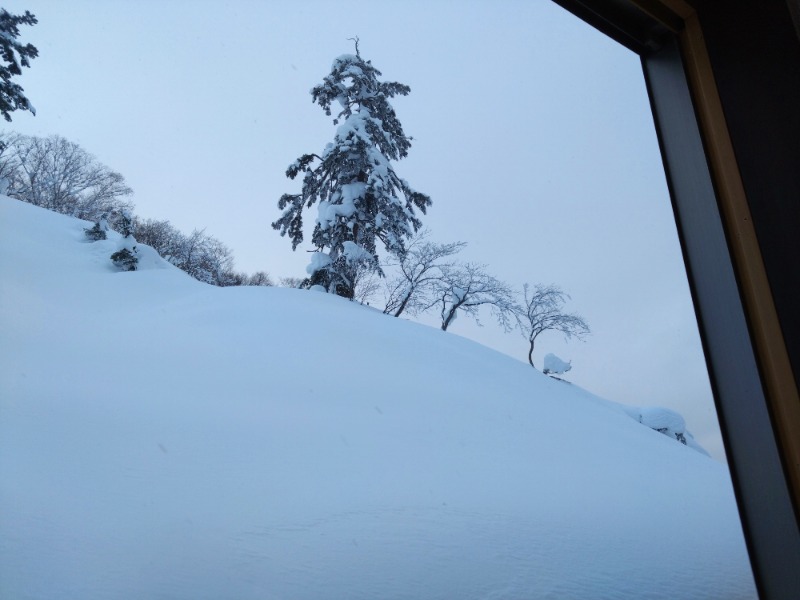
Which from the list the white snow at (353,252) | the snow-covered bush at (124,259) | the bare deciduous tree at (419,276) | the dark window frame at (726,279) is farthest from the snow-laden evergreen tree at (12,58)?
the bare deciduous tree at (419,276)

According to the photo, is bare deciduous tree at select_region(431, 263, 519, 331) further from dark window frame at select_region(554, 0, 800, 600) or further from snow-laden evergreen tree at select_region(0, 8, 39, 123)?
dark window frame at select_region(554, 0, 800, 600)

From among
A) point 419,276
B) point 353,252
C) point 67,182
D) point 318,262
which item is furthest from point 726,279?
point 67,182

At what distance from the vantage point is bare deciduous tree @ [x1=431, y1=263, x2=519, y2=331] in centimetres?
1112

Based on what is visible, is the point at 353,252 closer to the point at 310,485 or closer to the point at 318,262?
the point at 318,262

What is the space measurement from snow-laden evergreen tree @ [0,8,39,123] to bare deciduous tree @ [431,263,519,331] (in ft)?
29.5

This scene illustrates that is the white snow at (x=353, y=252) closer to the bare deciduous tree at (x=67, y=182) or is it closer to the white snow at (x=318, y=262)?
the white snow at (x=318, y=262)

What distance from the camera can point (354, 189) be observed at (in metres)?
9.18

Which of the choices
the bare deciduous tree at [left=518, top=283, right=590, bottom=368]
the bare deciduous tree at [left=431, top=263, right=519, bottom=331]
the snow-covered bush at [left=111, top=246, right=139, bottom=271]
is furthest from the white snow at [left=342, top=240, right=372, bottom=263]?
the bare deciduous tree at [left=518, top=283, right=590, bottom=368]

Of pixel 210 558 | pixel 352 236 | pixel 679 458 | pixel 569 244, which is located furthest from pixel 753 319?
pixel 352 236

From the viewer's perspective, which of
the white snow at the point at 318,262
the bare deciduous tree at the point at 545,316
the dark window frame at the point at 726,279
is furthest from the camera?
the bare deciduous tree at the point at 545,316

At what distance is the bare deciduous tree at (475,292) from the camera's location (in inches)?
438

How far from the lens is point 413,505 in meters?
1.47

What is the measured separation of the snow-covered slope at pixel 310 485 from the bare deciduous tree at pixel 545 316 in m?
7.24

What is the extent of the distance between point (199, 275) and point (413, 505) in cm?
1320
